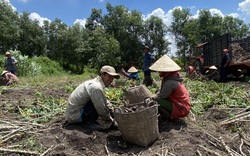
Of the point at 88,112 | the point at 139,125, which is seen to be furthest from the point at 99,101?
the point at 139,125

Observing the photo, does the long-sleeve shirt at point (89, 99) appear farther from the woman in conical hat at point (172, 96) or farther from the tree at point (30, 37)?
the tree at point (30, 37)

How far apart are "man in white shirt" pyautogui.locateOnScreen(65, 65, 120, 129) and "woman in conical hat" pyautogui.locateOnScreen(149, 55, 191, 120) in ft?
2.83

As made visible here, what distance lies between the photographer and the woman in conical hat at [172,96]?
183 inches

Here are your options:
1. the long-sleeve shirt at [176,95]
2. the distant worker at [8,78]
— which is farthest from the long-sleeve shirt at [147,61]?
the distant worker at [8,78]

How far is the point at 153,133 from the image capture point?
3953 millimetres

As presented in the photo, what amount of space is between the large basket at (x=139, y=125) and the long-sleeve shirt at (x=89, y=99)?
0.47 metres

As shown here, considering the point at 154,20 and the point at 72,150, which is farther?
the point at 154,20

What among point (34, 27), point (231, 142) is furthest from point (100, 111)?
point (34, 27)

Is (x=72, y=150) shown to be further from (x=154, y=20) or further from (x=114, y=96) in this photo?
(x=154, y=20)

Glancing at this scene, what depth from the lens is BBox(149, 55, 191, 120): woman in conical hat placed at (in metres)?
4.64

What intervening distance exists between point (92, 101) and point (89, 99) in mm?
208

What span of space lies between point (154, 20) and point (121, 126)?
46.4m

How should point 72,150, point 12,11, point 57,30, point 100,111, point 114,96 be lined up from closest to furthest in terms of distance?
point 72,150
point 100,111
point 114,96
point 12,11
point 57,30

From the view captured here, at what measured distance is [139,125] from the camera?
378cm
